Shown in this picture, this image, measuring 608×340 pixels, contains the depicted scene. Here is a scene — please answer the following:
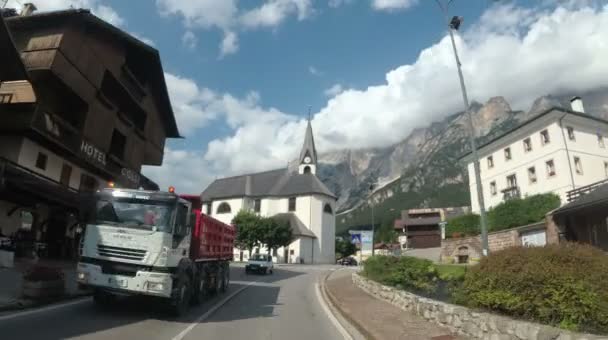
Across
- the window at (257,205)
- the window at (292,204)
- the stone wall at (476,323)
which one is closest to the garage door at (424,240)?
the window at (292,204)

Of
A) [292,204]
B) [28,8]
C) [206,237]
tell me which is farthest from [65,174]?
[292,204]

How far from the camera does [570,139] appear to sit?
33.2 m

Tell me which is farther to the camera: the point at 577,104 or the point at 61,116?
the point at 577,104

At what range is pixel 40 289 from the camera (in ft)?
34.7

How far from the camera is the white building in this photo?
32500 mm

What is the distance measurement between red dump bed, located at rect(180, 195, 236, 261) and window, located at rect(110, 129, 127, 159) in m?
13.3

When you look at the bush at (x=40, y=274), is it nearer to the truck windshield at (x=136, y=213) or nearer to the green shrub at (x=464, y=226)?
the truck windshield at (x=136, y=213)

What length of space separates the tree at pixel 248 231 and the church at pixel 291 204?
7.01 meters

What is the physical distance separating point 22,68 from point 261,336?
1613 centimetres

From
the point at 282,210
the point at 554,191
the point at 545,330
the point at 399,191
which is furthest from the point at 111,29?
the point at 399,191

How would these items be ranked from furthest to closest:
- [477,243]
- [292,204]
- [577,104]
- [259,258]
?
[292,204]
[577,104]
[477,243]
[259,258]

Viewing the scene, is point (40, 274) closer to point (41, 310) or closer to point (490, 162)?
point (41, 310)

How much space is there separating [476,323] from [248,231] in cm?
5023

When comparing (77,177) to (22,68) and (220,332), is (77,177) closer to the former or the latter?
(22,68)
